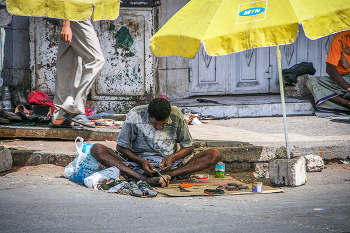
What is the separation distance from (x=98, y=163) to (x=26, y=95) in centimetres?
345

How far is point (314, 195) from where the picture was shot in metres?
3.72

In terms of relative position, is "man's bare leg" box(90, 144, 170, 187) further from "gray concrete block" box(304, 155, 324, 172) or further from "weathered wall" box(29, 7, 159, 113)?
"weathered wall" box(29, 7, 159, 113)

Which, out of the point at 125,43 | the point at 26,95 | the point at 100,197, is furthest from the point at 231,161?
the point at 26,95

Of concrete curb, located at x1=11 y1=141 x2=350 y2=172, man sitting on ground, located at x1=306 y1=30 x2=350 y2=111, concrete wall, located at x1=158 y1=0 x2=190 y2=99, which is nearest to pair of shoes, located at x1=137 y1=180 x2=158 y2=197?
concrete curb, located at x1=11 y1=141 x2=350 y2=172

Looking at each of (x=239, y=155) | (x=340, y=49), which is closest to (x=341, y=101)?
(x=340, y=49)

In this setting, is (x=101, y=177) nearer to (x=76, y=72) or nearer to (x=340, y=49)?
(x=76, y=72)

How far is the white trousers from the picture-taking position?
517 cm

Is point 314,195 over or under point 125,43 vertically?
under

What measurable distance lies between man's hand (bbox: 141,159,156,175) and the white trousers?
1.54m

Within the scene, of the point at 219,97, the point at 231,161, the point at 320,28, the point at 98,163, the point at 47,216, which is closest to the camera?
the point at 47,216

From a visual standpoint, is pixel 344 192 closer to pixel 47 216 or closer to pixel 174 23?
pixel 174 23

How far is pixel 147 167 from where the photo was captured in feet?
13.4

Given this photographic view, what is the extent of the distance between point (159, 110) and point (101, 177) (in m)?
0.90

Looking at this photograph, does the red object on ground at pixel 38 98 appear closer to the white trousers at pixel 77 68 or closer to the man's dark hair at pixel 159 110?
the white trousers at pixel 77 68
